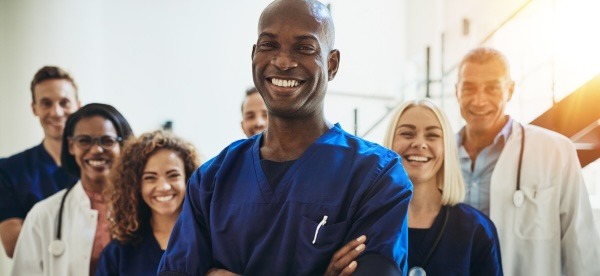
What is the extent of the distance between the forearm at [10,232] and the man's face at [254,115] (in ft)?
2.91

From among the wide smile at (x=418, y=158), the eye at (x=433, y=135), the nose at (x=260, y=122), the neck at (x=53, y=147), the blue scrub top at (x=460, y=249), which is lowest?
the blue scrub top at (x=460, y=249)

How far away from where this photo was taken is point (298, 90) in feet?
3.37

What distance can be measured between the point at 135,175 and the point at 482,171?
40.6 inches

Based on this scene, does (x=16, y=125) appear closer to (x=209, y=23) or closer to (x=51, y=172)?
(x=51, y=172)

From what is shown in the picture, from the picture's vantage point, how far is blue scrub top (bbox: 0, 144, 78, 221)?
2201 mm

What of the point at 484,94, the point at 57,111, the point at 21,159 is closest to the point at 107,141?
the point at 57,111

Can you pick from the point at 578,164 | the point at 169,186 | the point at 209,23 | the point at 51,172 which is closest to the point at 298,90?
the point at 169,186

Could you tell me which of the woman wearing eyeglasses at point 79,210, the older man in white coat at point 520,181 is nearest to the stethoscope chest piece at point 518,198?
the older man in white coat at point 520,181

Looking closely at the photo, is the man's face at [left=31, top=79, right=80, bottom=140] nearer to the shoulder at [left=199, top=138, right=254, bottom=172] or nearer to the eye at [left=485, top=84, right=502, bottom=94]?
the shoulder at [left=199, top=138, right=254, bottom=172]

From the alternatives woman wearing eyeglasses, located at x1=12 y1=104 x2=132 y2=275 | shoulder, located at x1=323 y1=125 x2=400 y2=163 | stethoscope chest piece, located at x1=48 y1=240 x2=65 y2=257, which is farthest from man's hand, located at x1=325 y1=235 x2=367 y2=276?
stethoscope chest piece, located at x1=48 y1=240 x2=65 y2=257

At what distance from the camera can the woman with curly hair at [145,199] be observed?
5.94 feet

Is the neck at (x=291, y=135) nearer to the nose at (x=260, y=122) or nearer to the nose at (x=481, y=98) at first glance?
the nose at (x=481, y=98)

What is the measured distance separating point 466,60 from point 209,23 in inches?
37.6

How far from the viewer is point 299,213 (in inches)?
40.6
